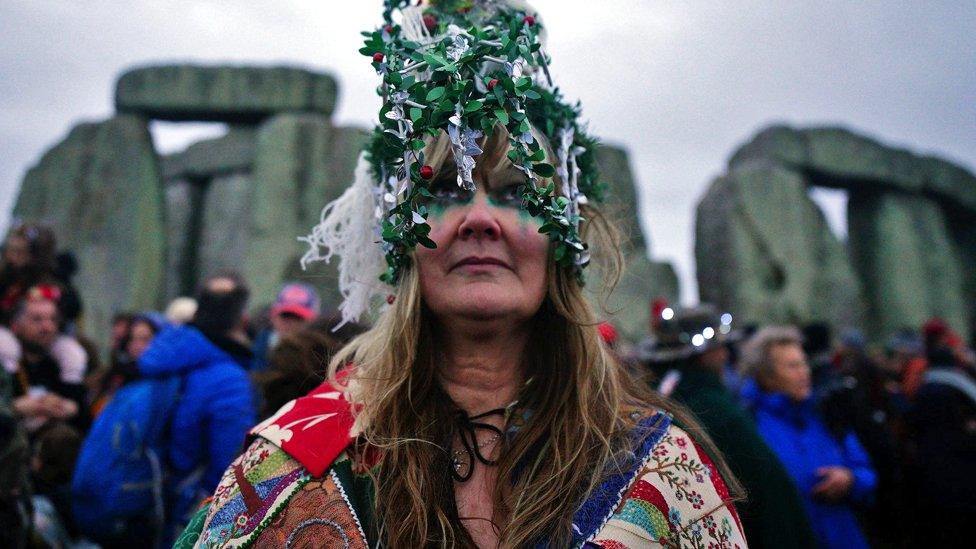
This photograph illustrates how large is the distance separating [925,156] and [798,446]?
465 inches

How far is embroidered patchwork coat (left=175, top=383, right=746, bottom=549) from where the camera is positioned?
54.5 inches

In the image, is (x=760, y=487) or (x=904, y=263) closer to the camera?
(x=760, y=487)

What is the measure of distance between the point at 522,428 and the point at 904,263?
1310 cm

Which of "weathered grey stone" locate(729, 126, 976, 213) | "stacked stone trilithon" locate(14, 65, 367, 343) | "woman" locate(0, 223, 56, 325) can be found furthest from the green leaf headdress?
"weathered grey stone" locate(729, 126, 976, 213)

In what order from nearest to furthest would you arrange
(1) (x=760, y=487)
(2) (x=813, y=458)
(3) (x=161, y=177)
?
1. (1) (x=760, y=487)
2. (2) (x=813, y=458)
3. (3) (x=161, y=177)

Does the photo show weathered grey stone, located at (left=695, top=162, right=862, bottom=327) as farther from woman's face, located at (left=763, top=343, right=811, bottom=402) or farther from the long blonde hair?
the long blonde hair

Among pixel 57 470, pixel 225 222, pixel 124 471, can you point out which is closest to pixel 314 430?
pixel 124 471

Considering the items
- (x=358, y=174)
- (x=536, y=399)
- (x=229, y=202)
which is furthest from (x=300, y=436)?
(x=229, y=202)

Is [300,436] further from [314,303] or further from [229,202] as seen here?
[229,202]

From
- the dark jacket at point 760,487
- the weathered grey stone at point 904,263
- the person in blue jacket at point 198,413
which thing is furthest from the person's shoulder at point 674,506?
the weathered grey stone at point 904,263

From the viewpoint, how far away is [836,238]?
39.1ft

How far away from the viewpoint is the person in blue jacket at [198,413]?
9.34 feet

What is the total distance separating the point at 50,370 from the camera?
3682 mm

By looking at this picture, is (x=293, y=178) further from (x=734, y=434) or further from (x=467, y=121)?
(x=467, y=121)
